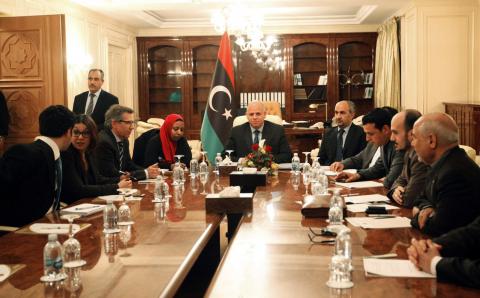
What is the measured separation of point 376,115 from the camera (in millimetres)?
4348

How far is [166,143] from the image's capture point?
559cm

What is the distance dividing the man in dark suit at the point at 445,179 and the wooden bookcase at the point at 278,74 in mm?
8640

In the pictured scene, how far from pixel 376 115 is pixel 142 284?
2.90 meters

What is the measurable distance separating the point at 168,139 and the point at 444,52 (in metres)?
5.07

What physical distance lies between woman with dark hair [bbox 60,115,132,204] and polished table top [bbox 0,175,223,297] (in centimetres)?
69

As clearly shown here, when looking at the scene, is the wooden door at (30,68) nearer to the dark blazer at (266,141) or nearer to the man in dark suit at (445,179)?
the dark blazer at (266,141)

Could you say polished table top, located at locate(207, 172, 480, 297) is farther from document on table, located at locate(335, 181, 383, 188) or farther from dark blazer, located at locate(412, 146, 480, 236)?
document on table, located at locate(335, 181, 383, 188)

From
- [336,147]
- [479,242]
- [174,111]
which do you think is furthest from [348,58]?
[479,242]

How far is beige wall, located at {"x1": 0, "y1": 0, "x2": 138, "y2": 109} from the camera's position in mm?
7359

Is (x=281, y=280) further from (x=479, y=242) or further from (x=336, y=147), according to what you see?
(x=336, y=147)

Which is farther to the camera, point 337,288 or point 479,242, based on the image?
point 479,242

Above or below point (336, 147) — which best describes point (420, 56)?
above

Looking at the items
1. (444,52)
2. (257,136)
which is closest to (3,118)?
(257,136)

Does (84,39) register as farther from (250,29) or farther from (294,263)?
(294,263)
